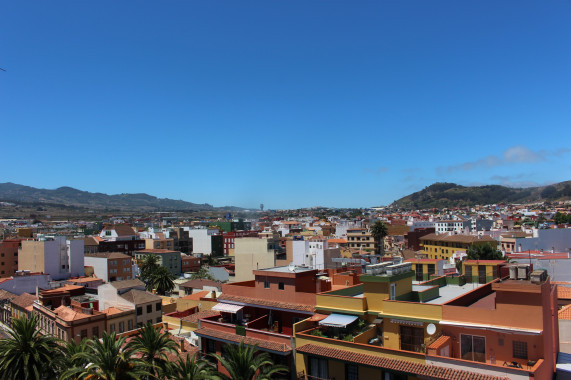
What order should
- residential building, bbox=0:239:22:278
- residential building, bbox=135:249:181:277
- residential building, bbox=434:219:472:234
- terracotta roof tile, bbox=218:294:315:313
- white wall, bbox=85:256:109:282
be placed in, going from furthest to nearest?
residential building, bbox=434:219:472:234
residential building, bbox=135:249:181:277
residential building, bbox=0:239:22:278
white wall, bbox=85:256:109:282
terracotta roof tile, bbox=218:294:315:313

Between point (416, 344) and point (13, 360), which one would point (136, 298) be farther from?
point (416, 344)

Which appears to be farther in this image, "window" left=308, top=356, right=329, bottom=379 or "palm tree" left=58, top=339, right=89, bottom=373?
"palm tree" left=58, top=339, right=89, bottom=373

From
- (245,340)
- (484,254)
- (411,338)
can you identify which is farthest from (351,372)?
(484,254)

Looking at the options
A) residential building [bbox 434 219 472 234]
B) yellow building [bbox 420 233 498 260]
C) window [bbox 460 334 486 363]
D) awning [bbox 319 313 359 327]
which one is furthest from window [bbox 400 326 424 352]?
residential building [bbox 434 219 472 234]

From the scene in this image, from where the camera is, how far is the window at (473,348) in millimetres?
14711

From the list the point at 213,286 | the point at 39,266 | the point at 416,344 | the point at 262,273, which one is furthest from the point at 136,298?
the point at 39,266

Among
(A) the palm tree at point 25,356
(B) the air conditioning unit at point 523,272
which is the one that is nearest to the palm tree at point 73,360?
(A) the palm tree at point 25,356

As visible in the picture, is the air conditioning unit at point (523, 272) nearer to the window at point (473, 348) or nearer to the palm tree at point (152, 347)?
the window at point (473, 348)

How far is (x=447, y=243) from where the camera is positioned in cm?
8319

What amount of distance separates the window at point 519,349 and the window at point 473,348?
0.98 metres

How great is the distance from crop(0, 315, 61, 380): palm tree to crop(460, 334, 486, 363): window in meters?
18.7

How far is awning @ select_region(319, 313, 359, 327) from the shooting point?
55.5 ft

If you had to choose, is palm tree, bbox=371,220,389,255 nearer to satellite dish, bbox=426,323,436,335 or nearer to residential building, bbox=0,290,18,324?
residential building, bbox=0,290,18,324

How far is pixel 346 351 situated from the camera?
52.4 feet
